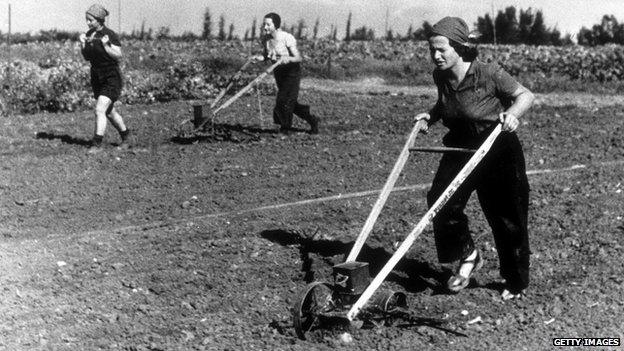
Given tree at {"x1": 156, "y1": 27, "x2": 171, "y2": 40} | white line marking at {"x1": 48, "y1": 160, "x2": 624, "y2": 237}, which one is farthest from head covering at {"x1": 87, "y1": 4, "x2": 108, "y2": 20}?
tree at {"x1": 156, "y1": 27, "x2": 171, "y2": 40}

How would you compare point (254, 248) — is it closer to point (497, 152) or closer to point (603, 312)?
point (497, 152)

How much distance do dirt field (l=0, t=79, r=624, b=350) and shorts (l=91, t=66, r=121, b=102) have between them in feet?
2.41

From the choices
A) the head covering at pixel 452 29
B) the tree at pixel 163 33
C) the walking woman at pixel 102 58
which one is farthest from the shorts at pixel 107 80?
the tree at pixel 163 33

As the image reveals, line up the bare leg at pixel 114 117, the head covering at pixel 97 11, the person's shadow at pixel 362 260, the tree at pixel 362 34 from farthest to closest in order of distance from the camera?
the tree at pixel 362 34 → the bare leg at pixel 114 117 → the head covering at pixel 97 11 → the person's shadow at pixel 362 260

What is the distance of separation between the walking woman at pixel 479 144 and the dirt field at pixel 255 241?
320 millimetres

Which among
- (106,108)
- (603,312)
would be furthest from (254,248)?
(106,108)

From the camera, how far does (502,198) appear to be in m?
5.27

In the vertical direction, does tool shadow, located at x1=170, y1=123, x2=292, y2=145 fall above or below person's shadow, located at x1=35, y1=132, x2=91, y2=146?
above

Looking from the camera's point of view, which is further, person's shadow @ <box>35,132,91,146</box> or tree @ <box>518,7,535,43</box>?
tree @ <box>518,7,535,43</box>

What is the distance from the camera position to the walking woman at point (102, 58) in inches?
394

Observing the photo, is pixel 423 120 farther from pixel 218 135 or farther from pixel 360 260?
pixel 218 135

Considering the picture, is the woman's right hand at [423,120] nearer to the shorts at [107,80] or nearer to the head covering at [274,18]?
the shorts at [107,80]

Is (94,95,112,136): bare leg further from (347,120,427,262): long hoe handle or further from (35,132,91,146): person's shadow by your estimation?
(347,120,427,262): long hoe handle

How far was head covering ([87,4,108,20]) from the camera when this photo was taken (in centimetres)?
991
